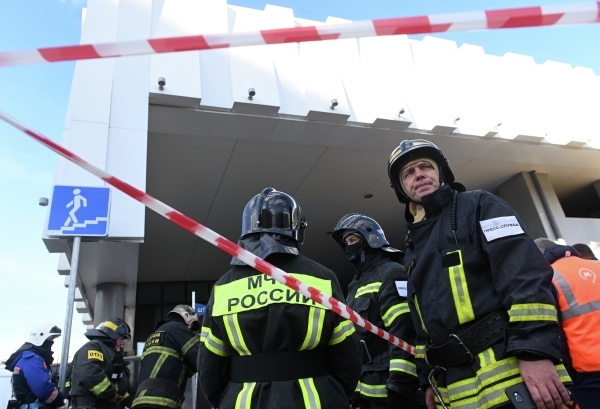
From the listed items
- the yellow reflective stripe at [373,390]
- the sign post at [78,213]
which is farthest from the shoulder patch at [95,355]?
the yellow reflective stripe at [373,390]

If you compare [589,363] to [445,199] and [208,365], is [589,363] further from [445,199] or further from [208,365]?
[208,365]

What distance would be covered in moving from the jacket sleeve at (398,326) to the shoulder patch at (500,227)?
→ 3.76ft

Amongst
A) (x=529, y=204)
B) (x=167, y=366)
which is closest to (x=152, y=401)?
(x=167, y=366)

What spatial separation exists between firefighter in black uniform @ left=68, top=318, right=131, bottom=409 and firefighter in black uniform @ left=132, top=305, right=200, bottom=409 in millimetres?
1359

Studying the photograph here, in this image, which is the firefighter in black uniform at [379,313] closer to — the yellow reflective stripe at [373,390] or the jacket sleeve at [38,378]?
the yellow reflective stripe at [373,390]

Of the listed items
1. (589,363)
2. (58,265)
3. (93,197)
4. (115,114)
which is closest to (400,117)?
(115,114)

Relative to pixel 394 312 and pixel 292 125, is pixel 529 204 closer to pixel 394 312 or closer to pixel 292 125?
pixel 292 125

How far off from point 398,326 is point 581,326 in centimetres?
111

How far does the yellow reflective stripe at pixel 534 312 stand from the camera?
63.2 inches

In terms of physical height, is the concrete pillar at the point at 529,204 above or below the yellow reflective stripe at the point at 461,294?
above

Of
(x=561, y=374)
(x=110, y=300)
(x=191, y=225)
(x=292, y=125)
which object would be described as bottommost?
(x=561, y=374)

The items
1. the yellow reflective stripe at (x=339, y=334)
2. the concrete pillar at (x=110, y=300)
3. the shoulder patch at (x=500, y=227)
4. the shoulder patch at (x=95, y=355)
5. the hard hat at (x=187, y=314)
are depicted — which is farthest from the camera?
the concrete pillar at (x=110, y=300)

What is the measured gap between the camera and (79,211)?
4727 mm

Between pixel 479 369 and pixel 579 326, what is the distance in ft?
4.42
